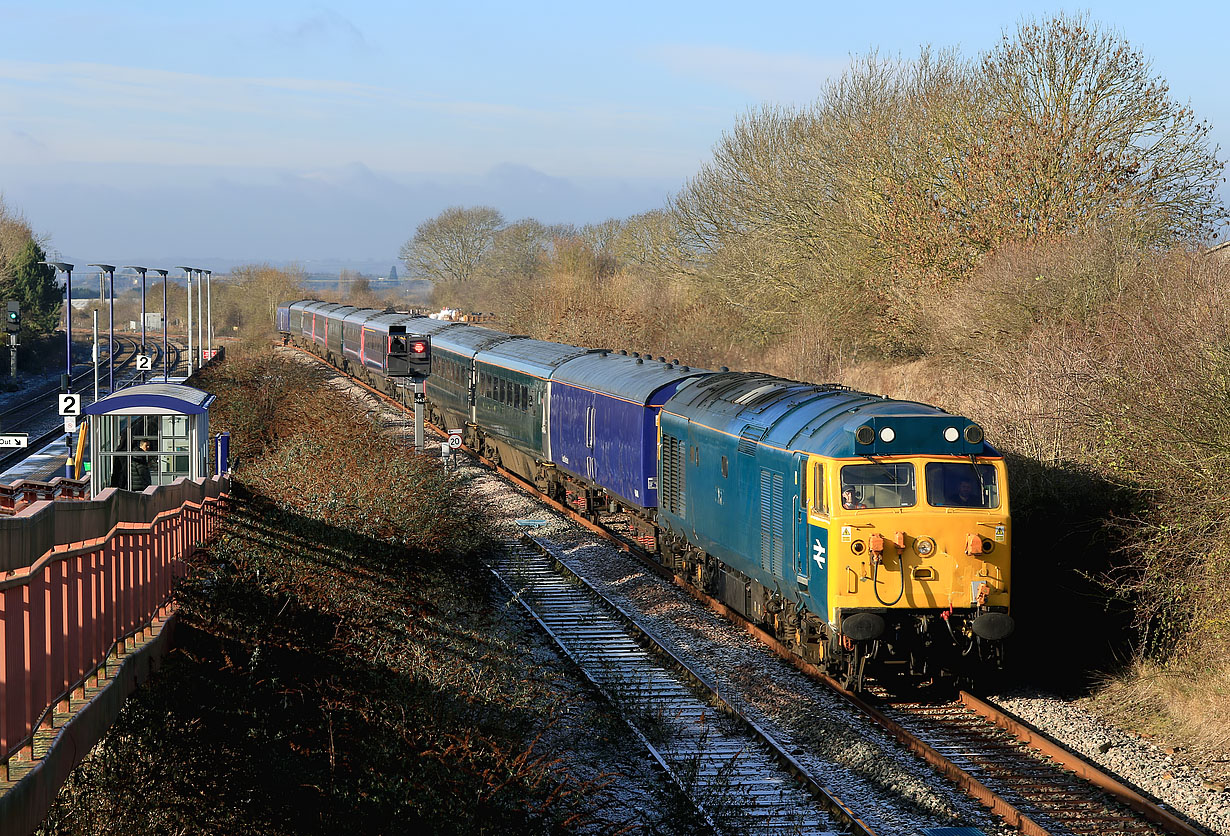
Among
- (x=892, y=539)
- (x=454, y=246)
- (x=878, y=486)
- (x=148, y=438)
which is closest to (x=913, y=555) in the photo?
(x=892, y=539)

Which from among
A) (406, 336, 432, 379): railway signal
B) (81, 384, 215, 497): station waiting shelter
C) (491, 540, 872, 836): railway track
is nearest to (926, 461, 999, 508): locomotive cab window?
(491, 540, 872, 836): railway track

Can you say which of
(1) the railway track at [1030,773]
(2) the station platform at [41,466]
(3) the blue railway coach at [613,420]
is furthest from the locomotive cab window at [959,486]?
(2) the station platform at [41,466]

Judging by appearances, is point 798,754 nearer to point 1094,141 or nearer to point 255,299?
point 1094,141

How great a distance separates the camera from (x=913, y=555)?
11617 millimetres

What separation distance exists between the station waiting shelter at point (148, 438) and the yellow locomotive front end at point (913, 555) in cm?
1112

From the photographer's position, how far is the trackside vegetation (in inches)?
317

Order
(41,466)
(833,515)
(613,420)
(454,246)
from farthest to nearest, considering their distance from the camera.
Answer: (454,246), (41,466), (613,420), (833,515)

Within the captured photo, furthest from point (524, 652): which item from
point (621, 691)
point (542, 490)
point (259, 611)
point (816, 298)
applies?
point (816, 298)

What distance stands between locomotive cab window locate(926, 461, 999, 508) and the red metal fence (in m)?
6.89

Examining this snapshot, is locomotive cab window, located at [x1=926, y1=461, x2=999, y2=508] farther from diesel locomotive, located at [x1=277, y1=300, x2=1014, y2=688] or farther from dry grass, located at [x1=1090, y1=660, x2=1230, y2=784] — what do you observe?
dry grass, located at [x1=1090, y1=660, x2=1230, y2=784]

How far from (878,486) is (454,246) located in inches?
4304

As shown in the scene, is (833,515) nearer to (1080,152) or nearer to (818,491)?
(818,491)

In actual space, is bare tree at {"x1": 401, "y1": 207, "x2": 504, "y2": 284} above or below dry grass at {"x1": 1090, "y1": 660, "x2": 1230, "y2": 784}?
above

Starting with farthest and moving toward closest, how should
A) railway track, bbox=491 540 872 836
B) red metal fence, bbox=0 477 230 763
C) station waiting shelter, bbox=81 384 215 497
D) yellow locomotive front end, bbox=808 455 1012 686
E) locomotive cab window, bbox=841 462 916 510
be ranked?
station waiting shelter, bbox=81 384 215 497 < locomotive cab window, bbox=841 462 916 510 < yellow locomotive front end, bbox=808 455 1012 686 < railway track, bbox=491 540 872 836 < red metal fence, bbox=0 477 230 763
